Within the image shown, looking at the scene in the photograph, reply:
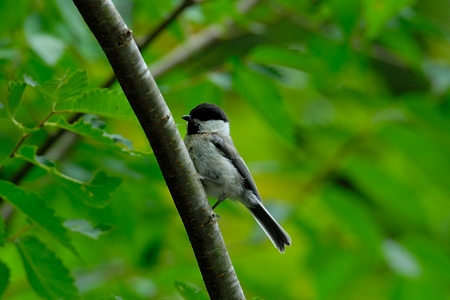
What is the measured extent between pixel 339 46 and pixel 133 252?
1.63 metres

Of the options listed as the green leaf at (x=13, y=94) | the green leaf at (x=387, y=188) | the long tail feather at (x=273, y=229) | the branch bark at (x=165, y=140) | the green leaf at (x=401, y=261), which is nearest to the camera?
the branch bark at (x=165, y=140)

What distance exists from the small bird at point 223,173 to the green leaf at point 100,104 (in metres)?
1.20

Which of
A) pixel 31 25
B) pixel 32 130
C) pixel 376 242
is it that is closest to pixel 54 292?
pixel 32 130

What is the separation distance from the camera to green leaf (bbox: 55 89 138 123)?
2.04 m

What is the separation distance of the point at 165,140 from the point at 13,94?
1.64ft

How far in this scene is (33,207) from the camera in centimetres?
214

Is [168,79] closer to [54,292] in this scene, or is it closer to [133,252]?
[133,252]

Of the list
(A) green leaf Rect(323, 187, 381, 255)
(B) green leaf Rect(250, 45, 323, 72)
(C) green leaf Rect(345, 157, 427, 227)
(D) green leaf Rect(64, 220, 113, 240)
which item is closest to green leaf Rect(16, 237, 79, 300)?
(D) green leaf Rect(64, 220, 113, 240)

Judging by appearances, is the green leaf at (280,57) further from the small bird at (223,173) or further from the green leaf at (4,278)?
the green leaf at (4,278)

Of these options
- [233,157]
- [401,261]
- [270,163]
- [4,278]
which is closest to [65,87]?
[4,278]

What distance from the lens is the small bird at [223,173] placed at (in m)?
3.26

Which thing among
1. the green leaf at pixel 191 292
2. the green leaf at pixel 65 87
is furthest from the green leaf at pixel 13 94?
the green leaf at pixel 191 292

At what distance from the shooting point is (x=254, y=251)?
3975mm

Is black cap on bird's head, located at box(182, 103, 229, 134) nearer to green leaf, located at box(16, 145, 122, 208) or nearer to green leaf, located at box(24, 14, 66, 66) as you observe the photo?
green leaf, located at box(24, 14, 66, 66)
